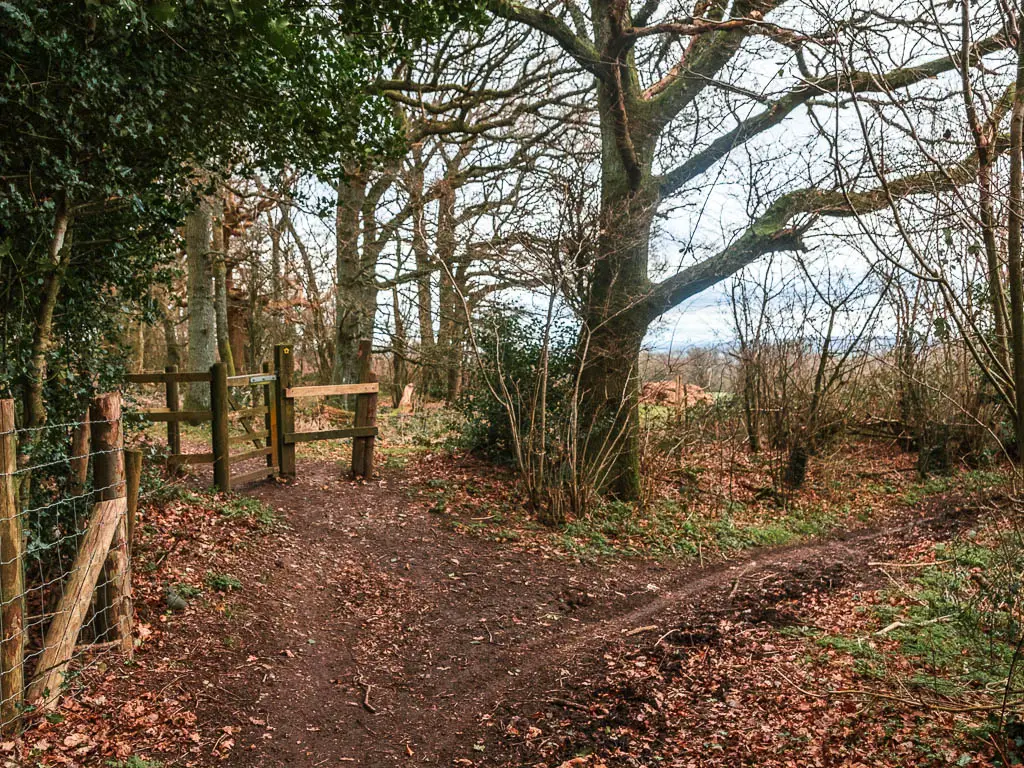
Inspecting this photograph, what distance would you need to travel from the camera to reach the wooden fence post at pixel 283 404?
30.6 feet

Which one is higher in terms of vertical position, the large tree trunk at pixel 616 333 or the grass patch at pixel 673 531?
the large tree trunk at pixel 616 333

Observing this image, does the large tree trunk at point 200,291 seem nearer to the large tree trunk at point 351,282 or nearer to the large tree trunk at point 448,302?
the large tree trunk at point 351,282

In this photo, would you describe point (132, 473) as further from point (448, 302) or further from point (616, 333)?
point (448, 302)

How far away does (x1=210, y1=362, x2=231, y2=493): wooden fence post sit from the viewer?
8141mm

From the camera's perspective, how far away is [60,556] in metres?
4.95

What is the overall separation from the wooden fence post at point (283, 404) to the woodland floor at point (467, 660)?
4.19 feet

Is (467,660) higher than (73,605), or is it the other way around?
(73,605)

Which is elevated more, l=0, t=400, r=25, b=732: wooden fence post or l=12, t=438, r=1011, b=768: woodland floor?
l=0, t=400, r=25, b=732: wooden fence post

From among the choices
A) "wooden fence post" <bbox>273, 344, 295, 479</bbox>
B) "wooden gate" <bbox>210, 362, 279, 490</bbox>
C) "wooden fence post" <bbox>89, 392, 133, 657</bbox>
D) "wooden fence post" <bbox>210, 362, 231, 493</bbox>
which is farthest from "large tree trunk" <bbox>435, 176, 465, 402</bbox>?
"wooden fence post" <bbox>89, 392, 133, 657</bbox>

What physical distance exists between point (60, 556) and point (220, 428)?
3330 millimetres

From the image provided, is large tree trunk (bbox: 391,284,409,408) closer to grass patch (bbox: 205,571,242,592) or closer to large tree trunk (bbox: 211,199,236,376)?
large tree trunk (bbox: 211,199,236,376)

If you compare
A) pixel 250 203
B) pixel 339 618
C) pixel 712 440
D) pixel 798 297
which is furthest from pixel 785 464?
pixel 250 203

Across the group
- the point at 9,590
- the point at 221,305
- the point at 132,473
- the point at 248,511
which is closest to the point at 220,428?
the point at 248,511

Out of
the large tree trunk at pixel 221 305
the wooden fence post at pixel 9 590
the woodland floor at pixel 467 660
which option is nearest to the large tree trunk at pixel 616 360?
the woodland floor at pixel 467 660
